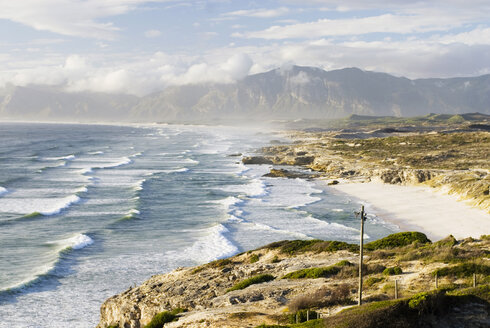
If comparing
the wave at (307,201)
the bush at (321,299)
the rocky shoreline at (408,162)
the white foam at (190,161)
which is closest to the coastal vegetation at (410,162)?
the rocky shoreline at (408,162)

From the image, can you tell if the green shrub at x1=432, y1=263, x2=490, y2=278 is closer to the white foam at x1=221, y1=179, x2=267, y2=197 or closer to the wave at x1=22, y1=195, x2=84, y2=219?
the wave at x1=22, y1=195, x2=84, y2=219

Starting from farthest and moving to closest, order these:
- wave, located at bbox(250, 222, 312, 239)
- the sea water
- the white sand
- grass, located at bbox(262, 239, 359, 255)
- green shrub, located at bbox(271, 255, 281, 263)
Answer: the white sand, wave, located at bbox(250, 222, 312, 239), the sea water, grass, located at bbox(262, 239, 359, 255), green shrub, located at bbox(271, 255, 281, 263)

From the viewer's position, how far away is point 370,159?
92.9 m

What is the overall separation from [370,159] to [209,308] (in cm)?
7687

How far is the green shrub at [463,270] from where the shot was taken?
A: 20.9 m

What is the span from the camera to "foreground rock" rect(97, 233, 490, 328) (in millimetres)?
18797

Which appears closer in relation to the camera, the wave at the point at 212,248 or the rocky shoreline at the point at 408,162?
the wave at the point at 212,248

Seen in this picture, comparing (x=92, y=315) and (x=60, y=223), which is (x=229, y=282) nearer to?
(x=92, y=315)

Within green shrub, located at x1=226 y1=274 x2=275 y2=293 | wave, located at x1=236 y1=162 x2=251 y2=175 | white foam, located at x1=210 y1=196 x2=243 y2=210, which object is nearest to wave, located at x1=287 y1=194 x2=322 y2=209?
white foam, located at x1=210 y1=196 x2=243 y2=210

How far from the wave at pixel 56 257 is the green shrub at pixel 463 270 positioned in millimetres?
23477

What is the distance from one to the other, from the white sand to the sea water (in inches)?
108

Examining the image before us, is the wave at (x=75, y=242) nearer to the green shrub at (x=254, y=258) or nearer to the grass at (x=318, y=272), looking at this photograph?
the green shrub at (x=254, y=258)

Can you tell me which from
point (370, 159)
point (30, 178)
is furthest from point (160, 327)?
point (370, 159)

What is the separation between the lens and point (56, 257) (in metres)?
36.1
